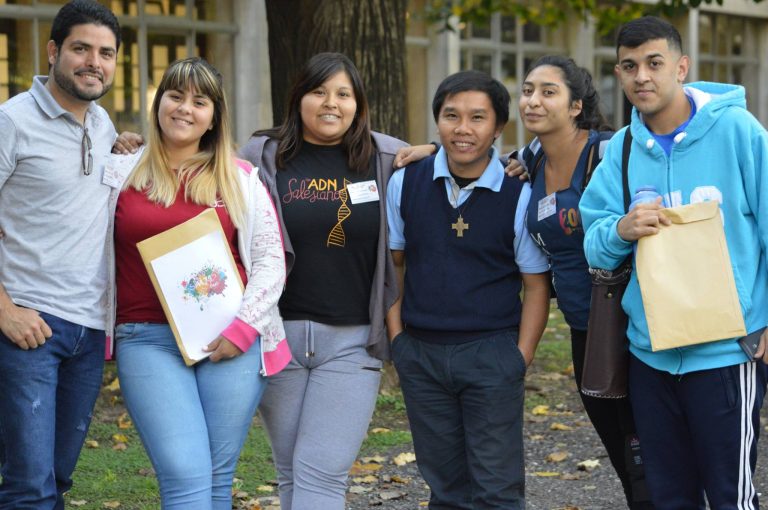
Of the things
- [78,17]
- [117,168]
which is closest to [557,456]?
[117,168]

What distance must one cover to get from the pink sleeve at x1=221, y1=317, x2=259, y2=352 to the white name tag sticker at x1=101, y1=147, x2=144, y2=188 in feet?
2.23

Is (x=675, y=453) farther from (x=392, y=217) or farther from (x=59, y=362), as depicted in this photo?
(x=59, y=362)

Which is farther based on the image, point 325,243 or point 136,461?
point 136,461

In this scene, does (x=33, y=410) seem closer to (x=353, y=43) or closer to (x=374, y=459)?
(x=374, y=459)

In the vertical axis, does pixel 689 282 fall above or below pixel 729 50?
below

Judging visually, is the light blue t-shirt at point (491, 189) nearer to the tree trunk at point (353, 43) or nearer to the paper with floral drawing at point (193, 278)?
the paper with floral drawing at point (193, 278)

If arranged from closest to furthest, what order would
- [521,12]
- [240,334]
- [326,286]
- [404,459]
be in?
[240,334], [326,286], [404,459], [521,12]

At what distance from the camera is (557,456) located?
6.69 meters

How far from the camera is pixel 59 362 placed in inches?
162

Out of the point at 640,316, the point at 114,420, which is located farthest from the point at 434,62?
the point at 640,316

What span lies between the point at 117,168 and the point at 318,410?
119 cm

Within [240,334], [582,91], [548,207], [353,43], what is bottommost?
[240,334]

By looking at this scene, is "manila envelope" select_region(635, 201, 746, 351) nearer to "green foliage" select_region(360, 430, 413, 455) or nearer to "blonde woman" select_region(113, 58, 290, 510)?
"blonde woman" select_region(113, 58, 290, 510)

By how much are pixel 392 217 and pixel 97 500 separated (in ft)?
7.97
